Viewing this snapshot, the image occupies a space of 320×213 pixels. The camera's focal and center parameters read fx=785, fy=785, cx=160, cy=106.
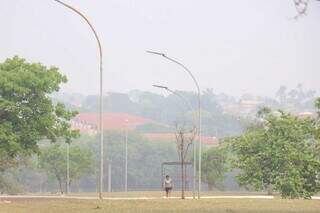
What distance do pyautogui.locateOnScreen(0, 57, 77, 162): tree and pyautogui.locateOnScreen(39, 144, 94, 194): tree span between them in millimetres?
41766

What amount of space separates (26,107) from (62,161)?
44471 mm

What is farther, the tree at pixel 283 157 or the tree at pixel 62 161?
the tree at pixel 62 161

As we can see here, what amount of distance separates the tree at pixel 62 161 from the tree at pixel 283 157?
51411 mm

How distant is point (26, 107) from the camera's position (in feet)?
132

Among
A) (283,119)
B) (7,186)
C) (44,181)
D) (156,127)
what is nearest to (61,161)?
(7,186)

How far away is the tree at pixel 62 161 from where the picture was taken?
84.2m

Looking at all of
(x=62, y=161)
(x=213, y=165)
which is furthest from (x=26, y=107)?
(x=213, y=165)

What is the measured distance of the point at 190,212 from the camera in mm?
28500

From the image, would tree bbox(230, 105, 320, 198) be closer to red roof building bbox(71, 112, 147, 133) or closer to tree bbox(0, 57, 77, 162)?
tree bbox(0, 57, 77, 162)

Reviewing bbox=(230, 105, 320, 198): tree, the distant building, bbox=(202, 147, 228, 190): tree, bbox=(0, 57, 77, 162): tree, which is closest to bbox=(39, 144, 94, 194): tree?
bbox=(202, 147, 228, 190): tree

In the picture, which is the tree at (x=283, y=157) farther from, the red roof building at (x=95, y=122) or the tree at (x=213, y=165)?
the red roof building at (x=95, y=122)

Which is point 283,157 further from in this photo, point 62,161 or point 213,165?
point 213,165

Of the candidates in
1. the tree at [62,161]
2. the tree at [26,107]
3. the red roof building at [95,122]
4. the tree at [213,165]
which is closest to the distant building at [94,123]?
the red roof building at [95,122]

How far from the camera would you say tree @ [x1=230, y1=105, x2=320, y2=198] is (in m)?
29.9
